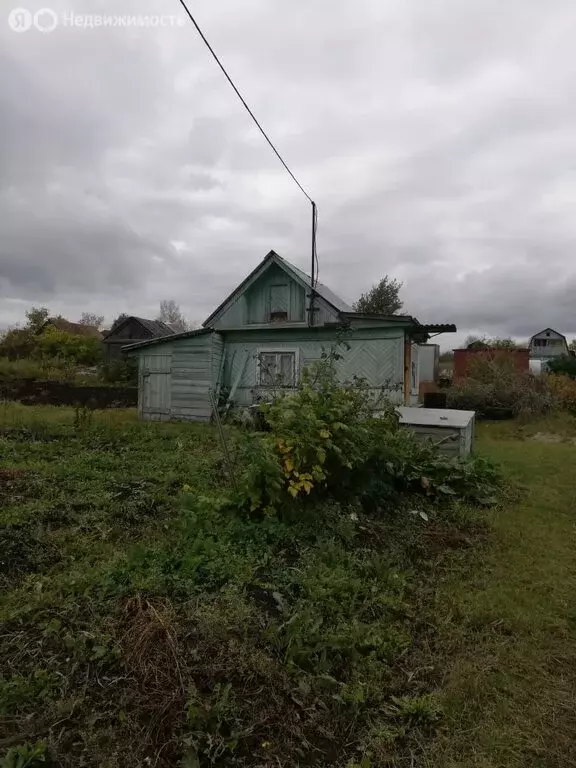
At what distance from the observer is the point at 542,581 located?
140 inches

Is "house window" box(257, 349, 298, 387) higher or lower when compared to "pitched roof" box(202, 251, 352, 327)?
lower

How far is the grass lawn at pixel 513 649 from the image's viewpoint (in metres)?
1.98

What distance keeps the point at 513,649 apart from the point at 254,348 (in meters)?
10.8

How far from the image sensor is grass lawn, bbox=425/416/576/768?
198cm

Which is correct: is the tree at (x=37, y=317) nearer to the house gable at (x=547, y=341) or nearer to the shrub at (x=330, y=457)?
the shrub at (x=330, y=457)

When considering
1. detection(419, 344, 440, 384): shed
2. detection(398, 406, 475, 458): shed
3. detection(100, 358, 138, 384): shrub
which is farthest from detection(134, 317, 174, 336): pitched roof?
detection(398, 406, 475, 458): shed

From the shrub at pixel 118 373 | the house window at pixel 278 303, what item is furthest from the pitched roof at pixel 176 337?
the shrub at pixel 118 373

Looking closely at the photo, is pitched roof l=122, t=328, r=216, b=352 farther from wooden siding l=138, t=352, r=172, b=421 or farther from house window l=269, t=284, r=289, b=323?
house window l=269, t=284, r=289, b=323

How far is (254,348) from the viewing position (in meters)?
12.9

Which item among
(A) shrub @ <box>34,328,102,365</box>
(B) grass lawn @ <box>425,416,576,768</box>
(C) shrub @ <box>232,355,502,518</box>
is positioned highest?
(A) shrub @ <box>34,328,102,365</box>

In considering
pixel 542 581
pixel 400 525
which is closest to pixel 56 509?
pixel 400 525

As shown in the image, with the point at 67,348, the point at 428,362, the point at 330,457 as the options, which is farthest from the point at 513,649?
the point at 67,348

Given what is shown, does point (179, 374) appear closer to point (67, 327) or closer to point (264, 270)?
point (264, 270)

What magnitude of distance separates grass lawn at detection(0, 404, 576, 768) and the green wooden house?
756 centimetres
